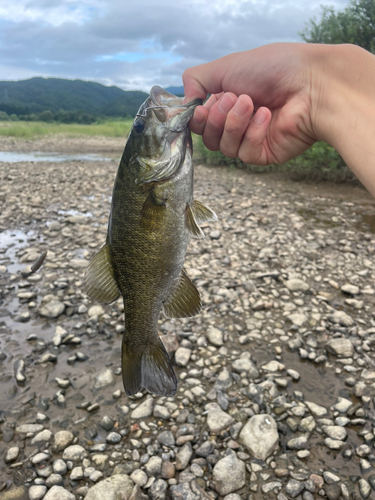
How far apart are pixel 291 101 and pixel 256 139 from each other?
423mm

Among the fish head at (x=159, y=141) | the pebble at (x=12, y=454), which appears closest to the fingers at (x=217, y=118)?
the fish head at (x=159, y=141)

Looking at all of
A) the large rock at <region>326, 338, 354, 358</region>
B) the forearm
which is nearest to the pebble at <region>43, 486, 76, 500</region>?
the forearm

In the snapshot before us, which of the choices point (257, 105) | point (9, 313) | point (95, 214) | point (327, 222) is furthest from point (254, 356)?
point (95, 214)

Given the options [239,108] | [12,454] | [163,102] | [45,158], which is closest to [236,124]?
[239,108]

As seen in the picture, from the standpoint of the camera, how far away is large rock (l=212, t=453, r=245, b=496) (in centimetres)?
305

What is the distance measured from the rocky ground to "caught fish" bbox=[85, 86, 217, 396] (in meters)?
1.64

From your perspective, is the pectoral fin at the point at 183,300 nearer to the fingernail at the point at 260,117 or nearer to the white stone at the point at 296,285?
the fingernail at the point at 260,117

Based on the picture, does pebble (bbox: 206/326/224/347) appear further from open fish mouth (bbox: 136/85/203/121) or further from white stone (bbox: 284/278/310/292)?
open fish mouth (bbox: 136/85/203/121)

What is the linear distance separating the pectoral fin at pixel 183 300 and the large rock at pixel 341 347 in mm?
3097

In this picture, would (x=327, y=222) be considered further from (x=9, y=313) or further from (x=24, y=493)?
(x=24, y=493)

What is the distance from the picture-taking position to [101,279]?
2084 millimetres

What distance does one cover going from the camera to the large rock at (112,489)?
292 cm

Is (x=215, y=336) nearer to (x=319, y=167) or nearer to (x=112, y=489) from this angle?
(x=112, y=489)

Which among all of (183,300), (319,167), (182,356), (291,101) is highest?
(291,101)
